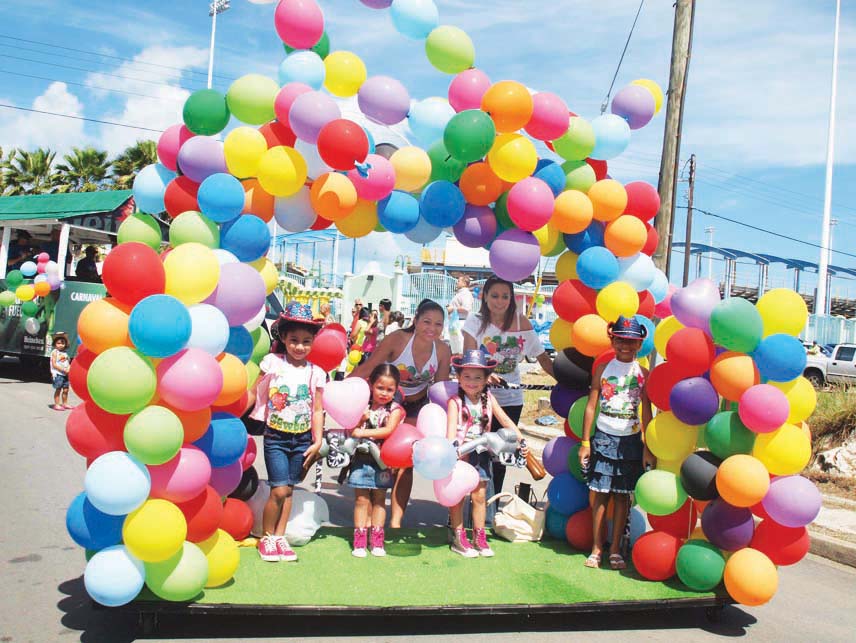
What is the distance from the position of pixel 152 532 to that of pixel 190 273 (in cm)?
129

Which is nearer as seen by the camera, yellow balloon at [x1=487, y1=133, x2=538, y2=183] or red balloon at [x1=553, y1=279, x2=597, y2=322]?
yellow balloon at [x1=487, y1=133, x2=538, y2=183]

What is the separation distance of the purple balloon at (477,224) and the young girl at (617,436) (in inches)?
43.9

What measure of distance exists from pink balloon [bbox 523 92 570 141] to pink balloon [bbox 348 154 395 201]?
1.02 metres

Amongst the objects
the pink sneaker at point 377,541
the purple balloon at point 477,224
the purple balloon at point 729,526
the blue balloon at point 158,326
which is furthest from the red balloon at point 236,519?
the purple balloon at point 729,526

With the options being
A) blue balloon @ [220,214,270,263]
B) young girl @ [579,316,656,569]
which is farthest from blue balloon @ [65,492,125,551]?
young girl @ [579,316,656,569]

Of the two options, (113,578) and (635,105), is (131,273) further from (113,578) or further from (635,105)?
(635,105)

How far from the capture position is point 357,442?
5.00 metres

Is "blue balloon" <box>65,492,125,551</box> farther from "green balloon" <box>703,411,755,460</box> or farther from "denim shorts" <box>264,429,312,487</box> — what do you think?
"green balloon" <box>703,411,755,460</box>

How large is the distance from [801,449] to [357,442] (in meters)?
2.69

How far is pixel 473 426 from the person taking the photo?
5082 millimetres

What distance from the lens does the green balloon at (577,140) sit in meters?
5.29

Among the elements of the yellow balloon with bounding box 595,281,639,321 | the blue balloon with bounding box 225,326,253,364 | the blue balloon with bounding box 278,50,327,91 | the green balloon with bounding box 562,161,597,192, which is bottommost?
the blue balloon with bounding box 225,326,253,364

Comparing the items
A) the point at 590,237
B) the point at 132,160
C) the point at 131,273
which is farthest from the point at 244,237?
the point at 132,160

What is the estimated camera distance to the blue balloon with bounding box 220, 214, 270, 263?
184 inches
